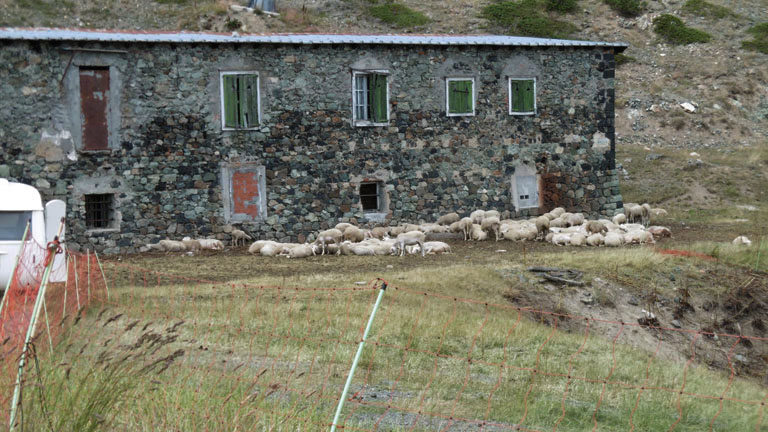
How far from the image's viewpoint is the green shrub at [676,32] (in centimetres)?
4438

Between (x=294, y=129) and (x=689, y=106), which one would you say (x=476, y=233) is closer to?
(x=294, y=129)

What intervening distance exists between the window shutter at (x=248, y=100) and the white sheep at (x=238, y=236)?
2.58 meters

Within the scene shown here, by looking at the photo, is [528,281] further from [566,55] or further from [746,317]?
[566,55]

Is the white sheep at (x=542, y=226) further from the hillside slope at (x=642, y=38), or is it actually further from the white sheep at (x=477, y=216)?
the hillside slope at (x=642, y=38)

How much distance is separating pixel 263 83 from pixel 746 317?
39.5 feet

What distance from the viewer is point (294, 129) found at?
22062 millimetres

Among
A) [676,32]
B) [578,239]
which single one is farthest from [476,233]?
[676,32]

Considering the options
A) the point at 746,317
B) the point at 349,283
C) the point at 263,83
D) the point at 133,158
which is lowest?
the point at 746,317

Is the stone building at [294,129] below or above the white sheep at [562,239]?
above

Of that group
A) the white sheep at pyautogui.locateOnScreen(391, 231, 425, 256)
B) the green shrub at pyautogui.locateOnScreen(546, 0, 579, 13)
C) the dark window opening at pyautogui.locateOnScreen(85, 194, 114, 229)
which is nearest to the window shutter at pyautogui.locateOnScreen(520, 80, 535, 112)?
the white sheep at pyautogui.locateOnScreen(391, 231, 425, 256)

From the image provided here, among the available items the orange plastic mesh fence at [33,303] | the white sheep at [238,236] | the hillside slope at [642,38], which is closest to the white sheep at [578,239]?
the white sheep at [238,236]

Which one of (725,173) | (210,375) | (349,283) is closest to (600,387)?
(210,375)

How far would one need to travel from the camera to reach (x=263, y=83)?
21.8 metres

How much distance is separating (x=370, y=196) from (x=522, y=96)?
4.94 metres
